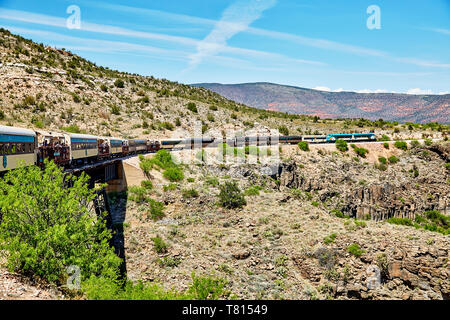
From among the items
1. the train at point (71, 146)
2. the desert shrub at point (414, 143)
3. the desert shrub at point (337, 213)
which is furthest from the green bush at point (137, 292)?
the desert shrub at point (414, 143)

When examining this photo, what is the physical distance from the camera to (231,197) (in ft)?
129

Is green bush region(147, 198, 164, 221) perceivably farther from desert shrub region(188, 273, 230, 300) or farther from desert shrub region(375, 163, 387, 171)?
desert shrub region(375, 163, 387, 171)

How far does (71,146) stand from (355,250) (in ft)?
81.7

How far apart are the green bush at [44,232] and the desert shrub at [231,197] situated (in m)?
20.4

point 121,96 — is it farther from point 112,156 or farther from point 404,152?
point 404,152

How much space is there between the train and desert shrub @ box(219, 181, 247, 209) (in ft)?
45.4

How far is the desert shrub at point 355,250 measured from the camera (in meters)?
28.1

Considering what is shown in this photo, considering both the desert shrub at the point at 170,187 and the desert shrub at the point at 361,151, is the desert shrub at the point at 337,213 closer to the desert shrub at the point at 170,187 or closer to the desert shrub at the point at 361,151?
the desert shrub at the point at 361,151

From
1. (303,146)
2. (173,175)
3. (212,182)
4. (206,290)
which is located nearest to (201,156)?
(212,182)

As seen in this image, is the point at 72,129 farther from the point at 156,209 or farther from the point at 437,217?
the point at 437,217

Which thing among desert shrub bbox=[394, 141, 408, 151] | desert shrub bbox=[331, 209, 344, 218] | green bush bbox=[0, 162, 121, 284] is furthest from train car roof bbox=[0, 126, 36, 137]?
desert shrub bbox=[394, 141, 408, 151]

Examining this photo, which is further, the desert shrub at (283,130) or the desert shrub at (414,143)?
the desert shrub at (283,130)
